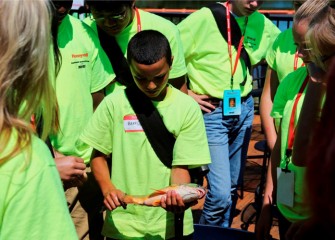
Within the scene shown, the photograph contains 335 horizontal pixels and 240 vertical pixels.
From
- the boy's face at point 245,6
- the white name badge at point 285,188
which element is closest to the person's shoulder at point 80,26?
the boy's face at point 245,6

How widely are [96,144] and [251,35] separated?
5.83 feet

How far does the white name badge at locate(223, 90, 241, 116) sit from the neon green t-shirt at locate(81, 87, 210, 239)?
3.88 feet

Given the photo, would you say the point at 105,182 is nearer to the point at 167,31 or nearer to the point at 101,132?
the point at 101,132

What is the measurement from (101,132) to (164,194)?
501 millimetres

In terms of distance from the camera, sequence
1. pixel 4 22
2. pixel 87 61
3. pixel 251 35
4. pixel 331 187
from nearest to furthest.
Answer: pixel 331 187 < pixel 4 22 < pixel 87 61 < pixel 251 35

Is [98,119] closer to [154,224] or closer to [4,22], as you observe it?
[154,224]

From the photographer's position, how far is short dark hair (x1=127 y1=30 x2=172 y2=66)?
3.07 m

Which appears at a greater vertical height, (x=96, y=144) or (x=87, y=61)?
(x=87, y=61)

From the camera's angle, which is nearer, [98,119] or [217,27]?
[98,119]

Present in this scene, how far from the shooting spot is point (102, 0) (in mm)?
3516

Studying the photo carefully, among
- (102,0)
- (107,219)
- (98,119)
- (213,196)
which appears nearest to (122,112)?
(98,119)

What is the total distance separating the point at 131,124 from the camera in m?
3.04

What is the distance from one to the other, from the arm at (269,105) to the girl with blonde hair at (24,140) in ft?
7.28

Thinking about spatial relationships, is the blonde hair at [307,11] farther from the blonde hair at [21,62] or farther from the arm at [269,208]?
the blonde hair at [21,62]
